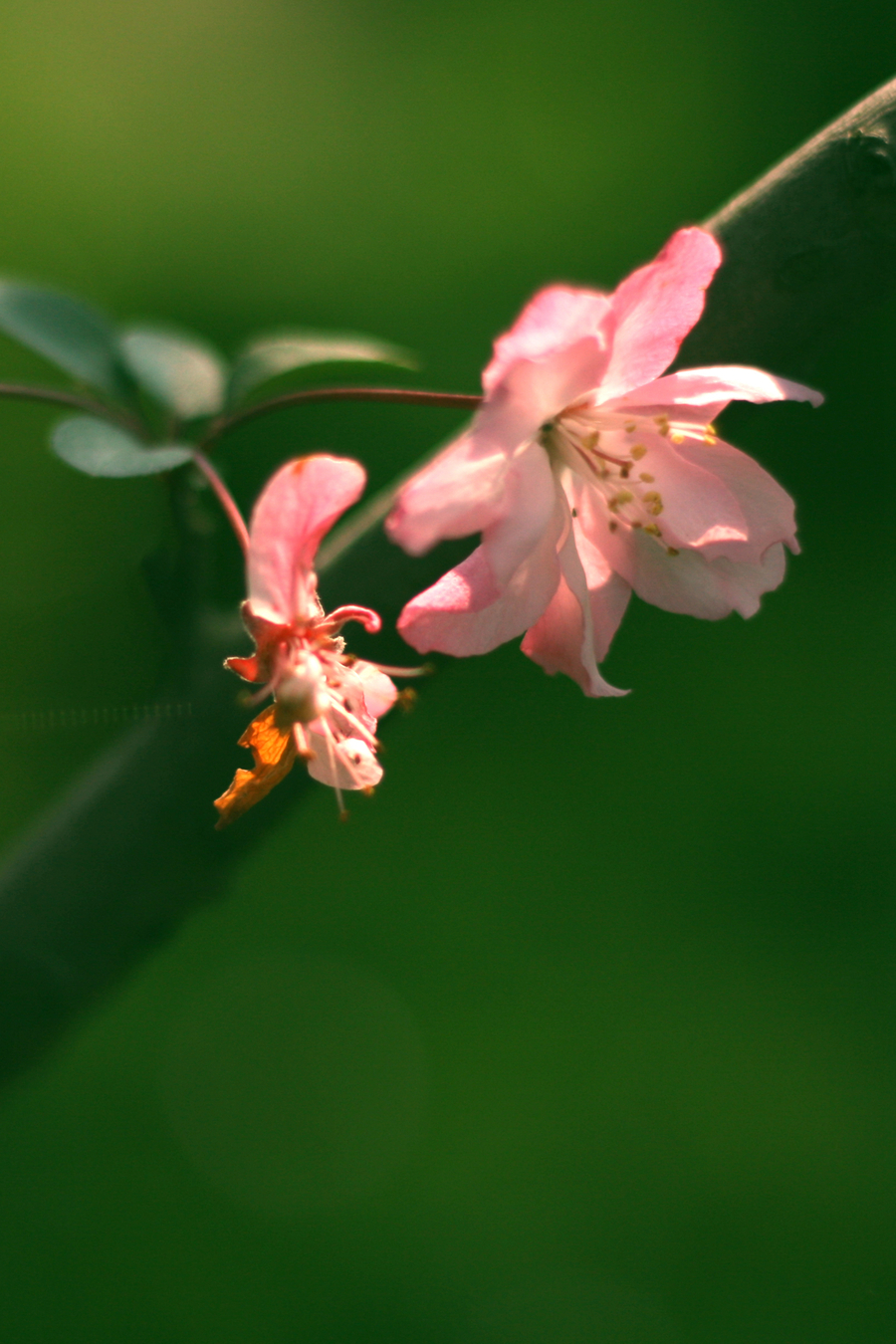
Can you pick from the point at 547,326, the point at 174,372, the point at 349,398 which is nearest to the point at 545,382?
the point at 547,326

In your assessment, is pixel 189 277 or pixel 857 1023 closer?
pixel 857 1023

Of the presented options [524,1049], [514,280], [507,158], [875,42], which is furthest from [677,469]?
[875,42]

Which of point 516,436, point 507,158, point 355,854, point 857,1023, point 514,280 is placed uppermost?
point 516,436

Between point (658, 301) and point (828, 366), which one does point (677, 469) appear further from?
point (828, 366)

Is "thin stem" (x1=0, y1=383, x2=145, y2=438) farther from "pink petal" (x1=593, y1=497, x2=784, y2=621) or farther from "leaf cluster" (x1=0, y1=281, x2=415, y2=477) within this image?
"pink petal" (x1=593, y1=497, x2=784, y2=621)

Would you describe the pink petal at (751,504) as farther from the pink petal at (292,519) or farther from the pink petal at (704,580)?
the pink petal at (292,519)

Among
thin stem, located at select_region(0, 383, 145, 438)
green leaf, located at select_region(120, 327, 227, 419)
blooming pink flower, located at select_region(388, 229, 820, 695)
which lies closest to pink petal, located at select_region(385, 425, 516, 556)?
blooming pink flower, located at select_region(388, 229, 820, 695)
